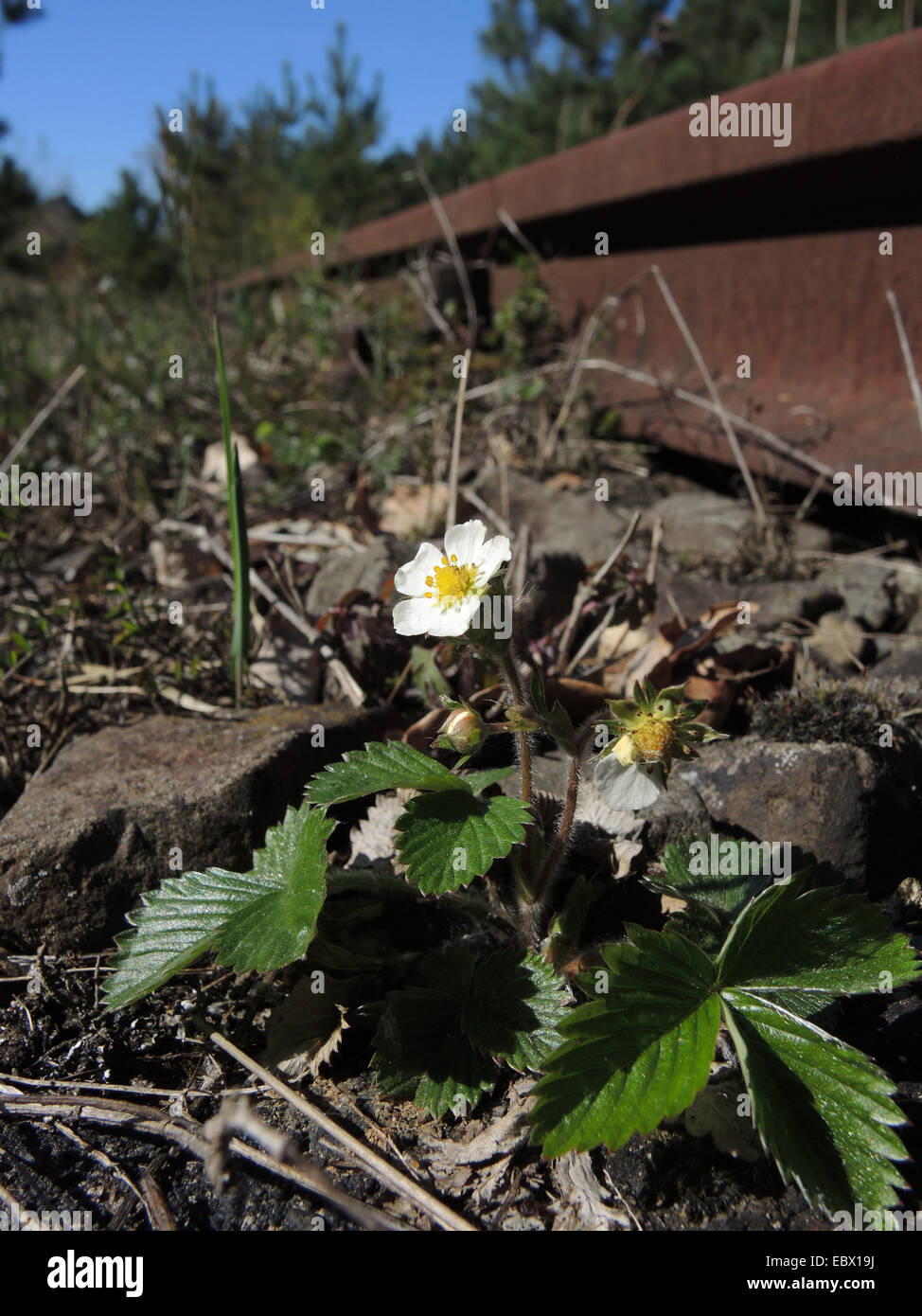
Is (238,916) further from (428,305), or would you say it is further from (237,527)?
(428,305)

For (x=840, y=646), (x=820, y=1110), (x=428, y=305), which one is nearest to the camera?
(x=820, y=1110)

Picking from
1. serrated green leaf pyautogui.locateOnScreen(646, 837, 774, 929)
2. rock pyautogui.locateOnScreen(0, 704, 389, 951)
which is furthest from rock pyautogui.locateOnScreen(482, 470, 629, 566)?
serrated green leaf pyautogui.locateOnScreen(646, 837, 774, 929)

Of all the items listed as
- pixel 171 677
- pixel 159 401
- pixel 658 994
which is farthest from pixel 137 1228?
pixel 159 401

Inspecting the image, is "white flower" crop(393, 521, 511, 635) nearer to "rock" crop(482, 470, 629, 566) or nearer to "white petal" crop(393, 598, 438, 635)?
"white petal" crop(393, 598, 438, 635)

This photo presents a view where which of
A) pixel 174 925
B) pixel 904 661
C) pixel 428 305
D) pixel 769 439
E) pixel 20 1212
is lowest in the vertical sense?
pixel 20 1212

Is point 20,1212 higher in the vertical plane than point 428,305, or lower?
lower

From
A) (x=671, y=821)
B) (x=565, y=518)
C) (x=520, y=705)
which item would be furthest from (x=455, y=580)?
(x=565, y=518)

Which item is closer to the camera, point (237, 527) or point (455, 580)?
point (455, 580)
